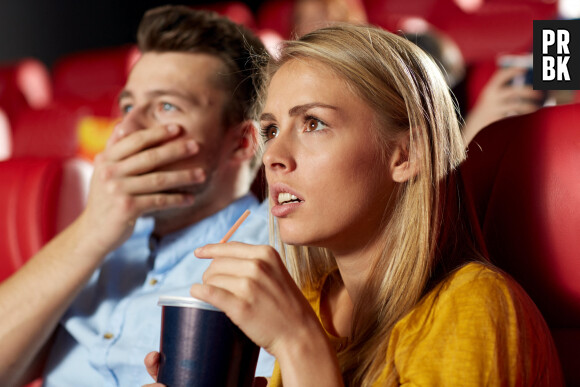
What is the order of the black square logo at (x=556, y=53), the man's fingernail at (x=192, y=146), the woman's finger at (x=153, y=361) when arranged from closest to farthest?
the woman's finger at (x=153, y=361)
the black square logo at (x=556, y=53)
the man's fingernail at (x=192, y=146)

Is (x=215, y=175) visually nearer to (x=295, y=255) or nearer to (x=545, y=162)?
(x=295, y=255)

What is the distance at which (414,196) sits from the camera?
65cm

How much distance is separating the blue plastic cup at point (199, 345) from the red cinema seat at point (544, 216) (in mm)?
289

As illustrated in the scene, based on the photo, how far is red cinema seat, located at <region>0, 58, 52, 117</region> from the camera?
2635 millimetres

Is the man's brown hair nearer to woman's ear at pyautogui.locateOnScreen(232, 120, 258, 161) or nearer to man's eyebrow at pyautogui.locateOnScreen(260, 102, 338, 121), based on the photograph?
woman's ear at pyautogui.locateOnScreen(232, 120, 258, 161)

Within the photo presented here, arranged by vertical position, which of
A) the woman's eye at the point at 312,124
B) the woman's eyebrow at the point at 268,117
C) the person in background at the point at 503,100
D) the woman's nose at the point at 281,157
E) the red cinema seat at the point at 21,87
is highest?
the red cinema seat at the point at 21,87

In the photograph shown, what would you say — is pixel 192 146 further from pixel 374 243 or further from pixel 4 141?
pixel 4 141

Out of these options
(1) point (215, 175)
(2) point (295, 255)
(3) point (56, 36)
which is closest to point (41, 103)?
(3) point (56, 36)

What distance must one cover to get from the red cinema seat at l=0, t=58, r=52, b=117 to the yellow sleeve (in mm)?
2331

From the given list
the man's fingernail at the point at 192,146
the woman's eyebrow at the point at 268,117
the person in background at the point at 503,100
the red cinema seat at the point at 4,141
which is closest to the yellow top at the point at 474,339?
the woman's eyebrow at the point at 268,117

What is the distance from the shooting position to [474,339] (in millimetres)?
525

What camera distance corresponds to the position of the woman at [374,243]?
54cm

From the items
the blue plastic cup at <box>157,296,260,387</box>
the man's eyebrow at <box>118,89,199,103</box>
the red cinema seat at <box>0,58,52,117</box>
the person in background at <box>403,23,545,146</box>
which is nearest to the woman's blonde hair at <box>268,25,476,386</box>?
the blue plastic cup at <box>157,296,260,387</box>

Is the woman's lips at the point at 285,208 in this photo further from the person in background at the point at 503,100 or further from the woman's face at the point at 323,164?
the person in background at the point at 503,100
